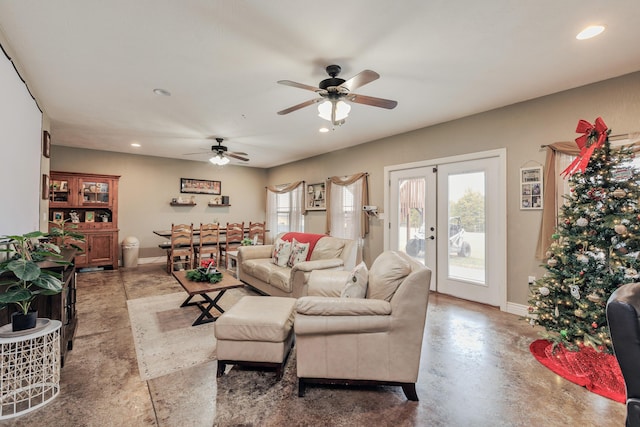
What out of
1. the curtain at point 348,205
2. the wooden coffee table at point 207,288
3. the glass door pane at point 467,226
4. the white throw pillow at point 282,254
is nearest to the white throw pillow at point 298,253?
the white throw pillow at point 282,254

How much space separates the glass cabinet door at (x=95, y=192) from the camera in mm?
5590

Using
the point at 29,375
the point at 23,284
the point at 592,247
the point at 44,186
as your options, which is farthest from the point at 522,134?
the point at 44,186

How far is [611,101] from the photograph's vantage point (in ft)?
9.07

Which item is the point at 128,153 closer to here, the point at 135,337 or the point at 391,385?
the point at 135,337

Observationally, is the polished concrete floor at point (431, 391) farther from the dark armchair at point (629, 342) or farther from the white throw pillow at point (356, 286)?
the dark armchair at point (629, 342)

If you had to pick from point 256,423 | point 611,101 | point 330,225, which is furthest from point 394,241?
point 256,423

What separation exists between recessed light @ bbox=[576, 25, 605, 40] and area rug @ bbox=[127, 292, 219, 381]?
151 inches

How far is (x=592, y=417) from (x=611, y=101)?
112 inches

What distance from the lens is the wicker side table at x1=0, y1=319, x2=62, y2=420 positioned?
1.69 meters

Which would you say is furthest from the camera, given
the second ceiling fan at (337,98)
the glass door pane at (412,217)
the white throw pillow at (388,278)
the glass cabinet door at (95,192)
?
the glass cabinet door at (95,192)

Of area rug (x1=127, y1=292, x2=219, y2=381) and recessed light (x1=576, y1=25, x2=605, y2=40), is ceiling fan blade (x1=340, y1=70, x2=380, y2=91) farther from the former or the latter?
area rug (x1=127, y1=292, x2=219, y2=381)

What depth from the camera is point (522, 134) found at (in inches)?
132

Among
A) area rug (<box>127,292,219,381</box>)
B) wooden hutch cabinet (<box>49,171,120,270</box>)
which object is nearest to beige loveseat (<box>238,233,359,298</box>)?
area rug (<box>127,292,219,381</box>)

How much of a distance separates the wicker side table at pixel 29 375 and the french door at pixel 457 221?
4.20m
